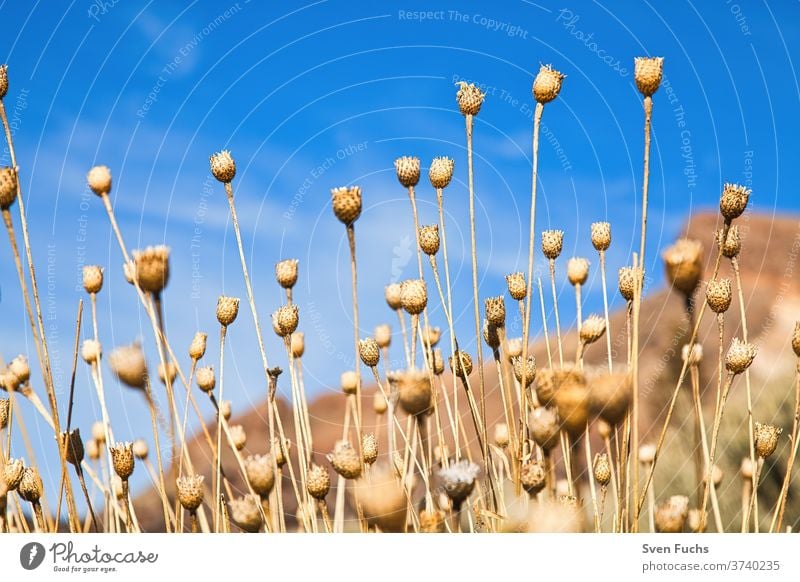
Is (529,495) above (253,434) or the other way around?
the other way around

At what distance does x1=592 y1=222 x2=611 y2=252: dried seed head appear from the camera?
1.33 meters

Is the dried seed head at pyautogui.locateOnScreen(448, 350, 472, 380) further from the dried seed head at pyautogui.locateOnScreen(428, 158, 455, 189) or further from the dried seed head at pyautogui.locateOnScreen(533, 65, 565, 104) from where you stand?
the dried seed head at pyautogui.locateOnScreen(533, 65, 565, 104)

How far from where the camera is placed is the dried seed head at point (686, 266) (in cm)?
103

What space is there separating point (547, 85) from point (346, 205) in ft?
1.19

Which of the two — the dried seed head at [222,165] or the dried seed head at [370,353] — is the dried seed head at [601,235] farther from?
the dried seed head at [222,165]

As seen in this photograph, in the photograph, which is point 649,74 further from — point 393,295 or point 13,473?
point 13,473

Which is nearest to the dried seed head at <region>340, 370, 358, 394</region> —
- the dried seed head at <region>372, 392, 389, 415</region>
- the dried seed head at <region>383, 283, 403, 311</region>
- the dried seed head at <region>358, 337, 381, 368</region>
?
the dried seed head at <region>372, 392, 389, 415</region>

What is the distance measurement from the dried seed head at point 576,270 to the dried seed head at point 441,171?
284mm

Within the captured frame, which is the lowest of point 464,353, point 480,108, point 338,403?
point 464,353

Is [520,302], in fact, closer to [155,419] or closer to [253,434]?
[155,419]

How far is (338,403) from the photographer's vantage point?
5797mm

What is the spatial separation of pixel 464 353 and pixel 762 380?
10.5ft

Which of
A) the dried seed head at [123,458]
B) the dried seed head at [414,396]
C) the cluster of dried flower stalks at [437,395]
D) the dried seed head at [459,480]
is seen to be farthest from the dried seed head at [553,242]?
the dried seed head at [123,458]
